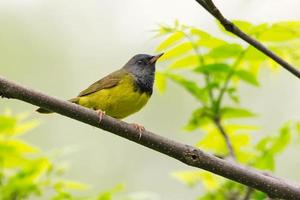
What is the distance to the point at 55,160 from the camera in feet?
11.7

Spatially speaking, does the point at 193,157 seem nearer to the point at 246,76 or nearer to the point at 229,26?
the point at 229,26


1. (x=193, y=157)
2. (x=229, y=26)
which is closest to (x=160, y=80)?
(x=193, y=157)

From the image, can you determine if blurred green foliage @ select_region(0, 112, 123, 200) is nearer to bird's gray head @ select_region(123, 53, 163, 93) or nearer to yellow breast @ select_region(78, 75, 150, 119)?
yellow breast @ select_region(78, 75, 150, 119)

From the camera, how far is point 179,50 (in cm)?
319

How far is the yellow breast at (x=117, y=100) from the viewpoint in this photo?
3.74 meters

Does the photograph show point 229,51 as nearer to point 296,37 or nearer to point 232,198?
point 296,37

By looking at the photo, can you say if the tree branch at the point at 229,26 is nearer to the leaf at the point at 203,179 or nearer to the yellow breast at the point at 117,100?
the leaf at the point at 203,179

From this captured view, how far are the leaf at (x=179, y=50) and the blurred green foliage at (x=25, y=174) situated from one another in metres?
0.69

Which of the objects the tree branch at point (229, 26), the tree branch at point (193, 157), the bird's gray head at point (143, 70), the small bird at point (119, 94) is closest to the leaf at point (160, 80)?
the small bird at point (119, 94)

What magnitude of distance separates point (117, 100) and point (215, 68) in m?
0.88

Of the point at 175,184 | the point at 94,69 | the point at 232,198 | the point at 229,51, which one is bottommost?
the point at 175,184

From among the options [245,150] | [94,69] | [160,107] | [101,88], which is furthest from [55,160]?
[94,69]

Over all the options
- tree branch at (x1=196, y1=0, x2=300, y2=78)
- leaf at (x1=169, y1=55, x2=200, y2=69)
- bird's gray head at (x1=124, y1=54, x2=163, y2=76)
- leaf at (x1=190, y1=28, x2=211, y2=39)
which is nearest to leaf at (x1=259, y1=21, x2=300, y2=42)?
leaf at (x1=190, y1=28, x2=211, y2=39)

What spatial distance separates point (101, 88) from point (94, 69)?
5965 millimetres
